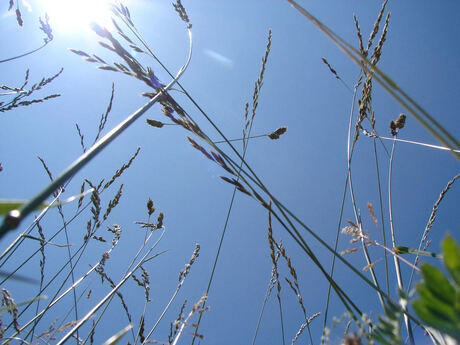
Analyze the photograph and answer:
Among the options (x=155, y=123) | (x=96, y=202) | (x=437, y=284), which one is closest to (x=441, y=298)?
(x=437, y=284)

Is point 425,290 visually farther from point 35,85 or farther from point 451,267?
point 35,85

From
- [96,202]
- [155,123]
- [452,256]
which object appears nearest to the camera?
[452,256]

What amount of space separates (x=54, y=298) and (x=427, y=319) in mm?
1741

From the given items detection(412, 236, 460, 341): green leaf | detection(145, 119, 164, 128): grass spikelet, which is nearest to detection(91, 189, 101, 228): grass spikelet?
detection(145, 119, 164, 128): grass spikelet

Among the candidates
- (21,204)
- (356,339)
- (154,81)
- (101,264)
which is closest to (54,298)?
(101,264)

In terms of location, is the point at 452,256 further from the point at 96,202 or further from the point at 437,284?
the point at 96,202

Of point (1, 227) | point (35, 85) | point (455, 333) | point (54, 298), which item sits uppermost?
point (35, 85)

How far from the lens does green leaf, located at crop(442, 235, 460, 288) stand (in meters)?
0.21

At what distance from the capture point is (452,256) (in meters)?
0.22

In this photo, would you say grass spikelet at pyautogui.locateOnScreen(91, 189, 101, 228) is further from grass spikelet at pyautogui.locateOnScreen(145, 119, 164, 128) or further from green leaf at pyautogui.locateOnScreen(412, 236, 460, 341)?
green leaf at pyautogui.locateOnScreen(412, 236, 460, 341)

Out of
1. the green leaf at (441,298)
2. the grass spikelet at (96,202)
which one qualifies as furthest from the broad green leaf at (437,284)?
the grass spikelet at (96,202)

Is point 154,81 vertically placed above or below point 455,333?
above

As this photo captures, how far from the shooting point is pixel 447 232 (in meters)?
0.22

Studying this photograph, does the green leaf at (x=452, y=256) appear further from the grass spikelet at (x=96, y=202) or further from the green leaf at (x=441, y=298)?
the grass spikelet at (x=96, y=202)
